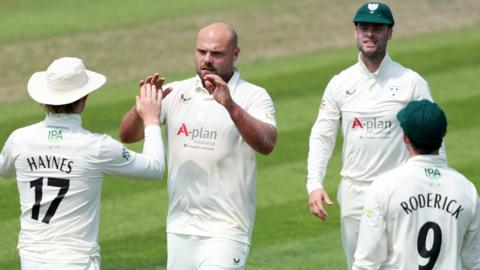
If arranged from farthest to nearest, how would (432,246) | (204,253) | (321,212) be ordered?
1. (321,212)
2. (204,253)
3. (432,246)

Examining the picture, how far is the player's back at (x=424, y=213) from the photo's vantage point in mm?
6496

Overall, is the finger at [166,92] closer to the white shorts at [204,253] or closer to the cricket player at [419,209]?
the white shorts at [204,253]

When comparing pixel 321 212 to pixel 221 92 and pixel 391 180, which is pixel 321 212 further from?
pixel 391 180

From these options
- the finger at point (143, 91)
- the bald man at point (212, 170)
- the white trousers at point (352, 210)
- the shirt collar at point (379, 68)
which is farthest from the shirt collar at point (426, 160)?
the shirt collar at point (379, 68)

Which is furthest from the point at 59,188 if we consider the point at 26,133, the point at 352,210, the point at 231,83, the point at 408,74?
the point at 408,74

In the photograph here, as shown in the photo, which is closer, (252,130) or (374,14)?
(252,130)

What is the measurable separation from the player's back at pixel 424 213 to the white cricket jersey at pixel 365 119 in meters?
2.12

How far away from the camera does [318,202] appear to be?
8.44 metres

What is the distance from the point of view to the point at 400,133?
28.8ft

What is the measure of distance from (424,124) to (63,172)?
2262 millimetres

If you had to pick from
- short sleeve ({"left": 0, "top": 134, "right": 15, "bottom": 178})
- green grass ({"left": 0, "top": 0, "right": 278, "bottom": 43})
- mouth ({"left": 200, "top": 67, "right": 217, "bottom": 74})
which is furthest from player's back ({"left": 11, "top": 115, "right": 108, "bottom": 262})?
green grass ({"left": 0, "top": 0, "right": 278, "bottom": 43})

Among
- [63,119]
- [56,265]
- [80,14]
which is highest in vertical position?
[63,119]

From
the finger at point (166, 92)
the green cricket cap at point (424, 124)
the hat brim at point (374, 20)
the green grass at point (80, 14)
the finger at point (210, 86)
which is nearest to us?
the green cricket cap at point (424, 124)

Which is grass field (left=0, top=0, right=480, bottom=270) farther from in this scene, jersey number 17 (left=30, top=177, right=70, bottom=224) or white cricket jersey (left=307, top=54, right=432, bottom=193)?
jersey number 17 (left=30, top=177, right=70, bottom=224)
